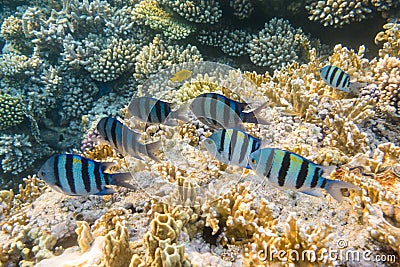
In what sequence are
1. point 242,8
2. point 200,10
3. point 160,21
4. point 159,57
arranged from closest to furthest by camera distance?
1. point 200,10
2. point 242,8
3. point 159,57
4. point 160,21

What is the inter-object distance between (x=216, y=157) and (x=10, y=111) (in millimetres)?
6301

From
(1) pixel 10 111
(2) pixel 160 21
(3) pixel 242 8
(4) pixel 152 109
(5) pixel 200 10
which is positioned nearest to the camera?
(4) pixel 152 109

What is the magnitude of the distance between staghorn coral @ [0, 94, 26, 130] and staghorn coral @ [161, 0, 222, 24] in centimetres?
409

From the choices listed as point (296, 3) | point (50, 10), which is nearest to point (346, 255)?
point (296, 3)

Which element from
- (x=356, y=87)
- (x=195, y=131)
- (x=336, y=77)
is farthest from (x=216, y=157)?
(x=356, y=87)

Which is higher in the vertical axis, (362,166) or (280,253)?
(362,166)

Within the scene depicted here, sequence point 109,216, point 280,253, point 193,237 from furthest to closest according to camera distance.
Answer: point 109,216, point 193,237, point 280,253

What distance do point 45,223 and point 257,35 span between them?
5513 millimetres

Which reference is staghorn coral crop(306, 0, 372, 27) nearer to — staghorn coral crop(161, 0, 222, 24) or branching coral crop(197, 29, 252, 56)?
branching coral crop(197, 29, 252, 56)

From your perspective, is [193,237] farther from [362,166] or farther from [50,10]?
[50,10]

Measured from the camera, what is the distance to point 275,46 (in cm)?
605

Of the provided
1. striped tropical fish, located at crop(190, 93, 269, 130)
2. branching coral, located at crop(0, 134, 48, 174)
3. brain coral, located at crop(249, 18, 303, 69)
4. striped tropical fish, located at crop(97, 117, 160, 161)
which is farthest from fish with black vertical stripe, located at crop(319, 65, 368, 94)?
branching coral, located at crop(0, 134, 48, 174)

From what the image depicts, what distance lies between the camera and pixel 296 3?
6.09m

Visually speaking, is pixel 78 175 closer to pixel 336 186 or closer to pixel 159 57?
pixel 336 186
